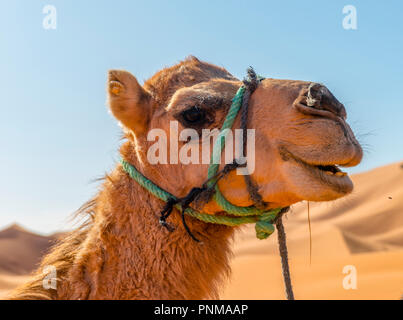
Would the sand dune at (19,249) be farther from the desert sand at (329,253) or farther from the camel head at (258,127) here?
the camel head at (258,127)

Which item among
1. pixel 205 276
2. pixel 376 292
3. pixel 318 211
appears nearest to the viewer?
pixel 205 276

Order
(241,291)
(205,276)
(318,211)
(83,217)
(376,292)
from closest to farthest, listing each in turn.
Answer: (205,276) → (83,217) → (376,292) → (241,291) → (318,211)

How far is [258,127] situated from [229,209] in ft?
1.91

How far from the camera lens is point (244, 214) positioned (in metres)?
3.23

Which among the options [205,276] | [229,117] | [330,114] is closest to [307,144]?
[330,114]

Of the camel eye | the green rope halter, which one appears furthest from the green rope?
the camel eye

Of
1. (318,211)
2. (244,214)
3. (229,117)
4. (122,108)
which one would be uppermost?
(318,211)

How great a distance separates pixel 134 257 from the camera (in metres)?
3.24

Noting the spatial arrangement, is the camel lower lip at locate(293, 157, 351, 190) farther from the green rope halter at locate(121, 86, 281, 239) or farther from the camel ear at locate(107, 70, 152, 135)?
the camel ear at locate(107, 70, 152, 135)

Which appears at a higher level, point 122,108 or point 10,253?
point 10,253

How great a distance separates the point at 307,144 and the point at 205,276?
119 centimetres

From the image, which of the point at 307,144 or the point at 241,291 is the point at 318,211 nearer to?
the point at 241,291

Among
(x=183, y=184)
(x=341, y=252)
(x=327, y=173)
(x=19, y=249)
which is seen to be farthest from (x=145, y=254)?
(x=19, y=249)

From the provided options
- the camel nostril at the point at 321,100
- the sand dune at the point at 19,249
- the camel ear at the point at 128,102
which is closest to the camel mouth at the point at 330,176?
the camel nostril at the point at 321,100
